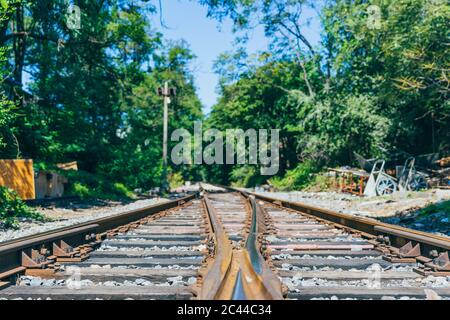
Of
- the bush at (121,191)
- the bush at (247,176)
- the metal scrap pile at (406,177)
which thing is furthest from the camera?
the bush at (247,176)

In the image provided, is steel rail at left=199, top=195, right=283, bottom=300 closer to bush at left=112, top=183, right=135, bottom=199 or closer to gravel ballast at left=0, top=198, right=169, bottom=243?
gravel ballast at left=0, top=198, right=169, bottom=243

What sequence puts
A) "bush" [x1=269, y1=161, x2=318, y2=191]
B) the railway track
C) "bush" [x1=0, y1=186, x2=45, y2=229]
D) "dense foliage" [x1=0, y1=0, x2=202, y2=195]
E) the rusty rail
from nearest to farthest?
the railway track → the rusty rail → "bush" [x1=0, y1=186, x2=45, y2=229] → "dense foliage" [x1=0, y1=0, x2=202, y2=195] → "bush" [x1=269, y1=161, x2=318, y2=191]

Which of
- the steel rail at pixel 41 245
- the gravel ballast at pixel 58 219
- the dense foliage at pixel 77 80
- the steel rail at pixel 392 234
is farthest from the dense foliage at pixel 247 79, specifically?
the steel rail at pixel 392 234

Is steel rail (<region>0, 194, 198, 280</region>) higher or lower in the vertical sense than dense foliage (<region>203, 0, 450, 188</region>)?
lower

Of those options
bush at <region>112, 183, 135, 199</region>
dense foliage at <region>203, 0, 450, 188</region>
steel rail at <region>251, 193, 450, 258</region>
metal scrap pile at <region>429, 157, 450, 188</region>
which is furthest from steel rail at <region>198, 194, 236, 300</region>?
bush at <region>112, 183, 135, 199</region>

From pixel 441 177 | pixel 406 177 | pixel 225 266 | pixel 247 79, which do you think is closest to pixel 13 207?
pixel 225 266

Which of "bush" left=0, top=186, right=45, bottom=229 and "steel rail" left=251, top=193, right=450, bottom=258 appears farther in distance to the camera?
"bush" left=0, top=186, right=45, bottom=229

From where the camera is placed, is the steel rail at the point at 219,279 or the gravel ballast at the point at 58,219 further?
the gravel ballast at the point at 58,219

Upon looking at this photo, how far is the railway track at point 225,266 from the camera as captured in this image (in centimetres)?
260

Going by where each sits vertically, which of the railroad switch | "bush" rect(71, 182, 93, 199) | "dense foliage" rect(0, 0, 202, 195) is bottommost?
"bush" rect(71, 182, 93, 199)

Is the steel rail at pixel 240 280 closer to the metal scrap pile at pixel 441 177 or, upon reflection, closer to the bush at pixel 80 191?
the bush at pixel 80 191

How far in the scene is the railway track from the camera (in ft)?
8.53
